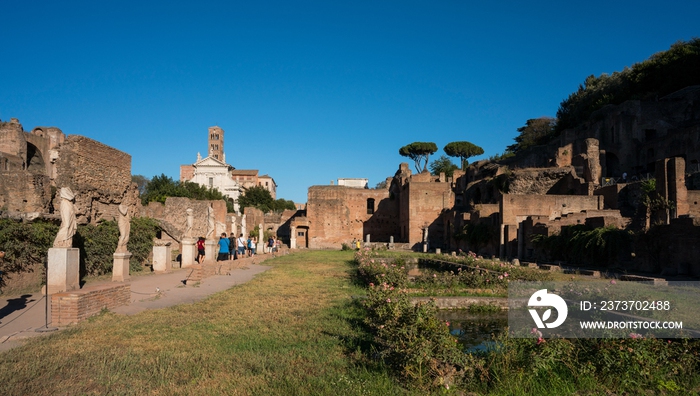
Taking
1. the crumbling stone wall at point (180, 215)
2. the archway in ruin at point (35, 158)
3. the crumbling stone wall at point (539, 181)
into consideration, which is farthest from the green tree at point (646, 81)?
the archway in ruin at point (35, 158)

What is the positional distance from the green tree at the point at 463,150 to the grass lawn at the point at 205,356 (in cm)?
6681

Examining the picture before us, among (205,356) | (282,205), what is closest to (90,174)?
(205,356)

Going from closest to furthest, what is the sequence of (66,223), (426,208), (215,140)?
(66,223) → (426,208) → (215,140)

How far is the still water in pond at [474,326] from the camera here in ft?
23.4

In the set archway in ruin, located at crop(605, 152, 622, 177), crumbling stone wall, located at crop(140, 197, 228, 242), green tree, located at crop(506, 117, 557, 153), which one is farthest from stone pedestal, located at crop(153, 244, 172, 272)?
green tree, located at crop(506, 117, 557, 153)

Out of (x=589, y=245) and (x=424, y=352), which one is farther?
(x=589, y=245)

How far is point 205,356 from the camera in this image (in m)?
5.26

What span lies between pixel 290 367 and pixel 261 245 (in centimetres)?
2358

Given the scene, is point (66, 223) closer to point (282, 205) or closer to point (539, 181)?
point (539, 181)

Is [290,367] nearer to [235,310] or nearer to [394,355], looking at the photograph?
[394,355]

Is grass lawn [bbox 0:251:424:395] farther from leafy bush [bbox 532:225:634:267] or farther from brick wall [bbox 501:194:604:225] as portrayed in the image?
brick wall [bbox 501:194:604:225]

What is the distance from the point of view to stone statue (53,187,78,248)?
29.2 feet

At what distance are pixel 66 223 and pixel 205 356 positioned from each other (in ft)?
18.3

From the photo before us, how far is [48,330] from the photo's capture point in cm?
621
